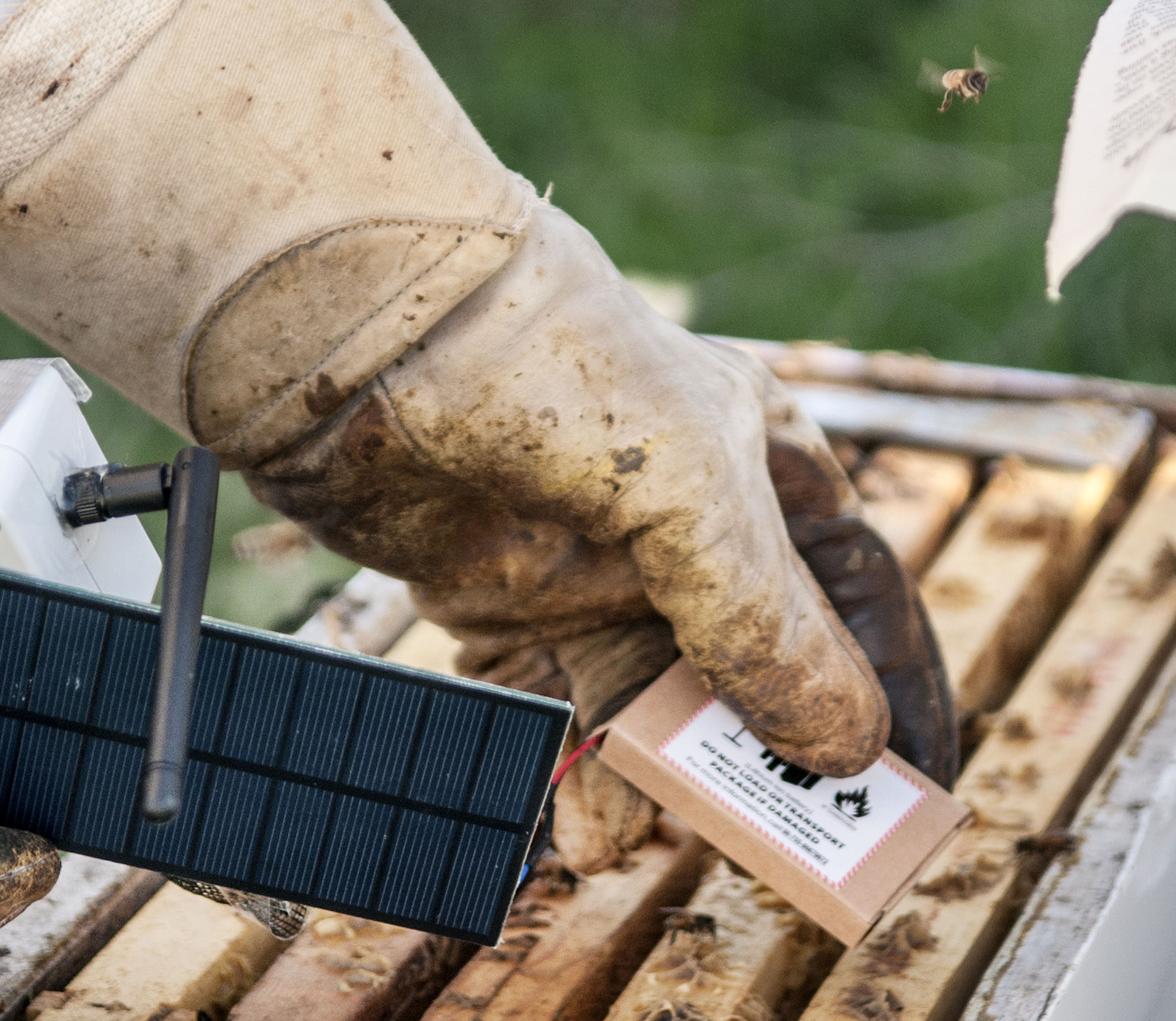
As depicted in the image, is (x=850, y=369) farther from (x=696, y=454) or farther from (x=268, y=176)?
(x=268, y=176)

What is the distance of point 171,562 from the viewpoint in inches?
38.9

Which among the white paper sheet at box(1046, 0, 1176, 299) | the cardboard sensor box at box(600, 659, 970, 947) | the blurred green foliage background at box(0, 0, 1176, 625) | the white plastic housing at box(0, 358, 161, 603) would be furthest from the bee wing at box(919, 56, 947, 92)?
the blurred green foliage background at box(0, 0, 1176, 625)

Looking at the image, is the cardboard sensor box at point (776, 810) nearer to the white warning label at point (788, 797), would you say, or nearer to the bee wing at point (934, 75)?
the white warning label at point (788, 797)

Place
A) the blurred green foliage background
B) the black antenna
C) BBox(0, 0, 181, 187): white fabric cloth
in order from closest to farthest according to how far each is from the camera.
A: 1. the black antenna
2. BBox(0, 0, 181, 187): white fabric cloth
3. the blurred green foliage background

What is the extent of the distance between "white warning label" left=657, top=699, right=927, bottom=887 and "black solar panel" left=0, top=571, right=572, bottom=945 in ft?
0.83

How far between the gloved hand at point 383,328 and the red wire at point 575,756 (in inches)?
6.8

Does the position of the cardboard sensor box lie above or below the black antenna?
below

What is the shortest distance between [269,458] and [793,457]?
570mm

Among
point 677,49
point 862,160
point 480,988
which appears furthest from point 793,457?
point 677,49

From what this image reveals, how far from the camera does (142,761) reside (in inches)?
41.3

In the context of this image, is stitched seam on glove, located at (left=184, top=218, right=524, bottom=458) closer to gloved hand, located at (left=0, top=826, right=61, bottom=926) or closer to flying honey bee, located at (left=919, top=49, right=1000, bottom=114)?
gloved hand, located at (left=0, top=826, right=61, bottom=926)

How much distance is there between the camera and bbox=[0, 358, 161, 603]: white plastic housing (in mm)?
1025

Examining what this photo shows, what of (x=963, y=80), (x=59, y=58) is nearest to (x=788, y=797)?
(x=963, y=80)

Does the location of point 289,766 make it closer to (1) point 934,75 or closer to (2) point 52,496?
(2) point 52,496
